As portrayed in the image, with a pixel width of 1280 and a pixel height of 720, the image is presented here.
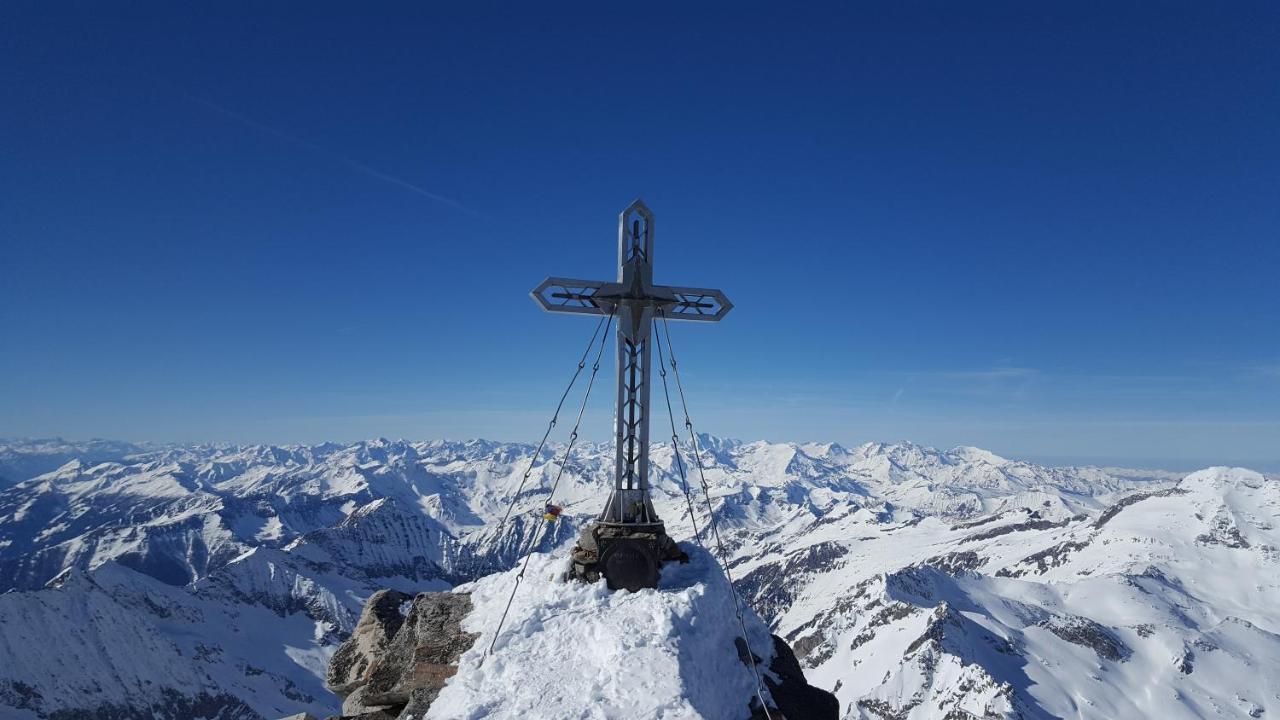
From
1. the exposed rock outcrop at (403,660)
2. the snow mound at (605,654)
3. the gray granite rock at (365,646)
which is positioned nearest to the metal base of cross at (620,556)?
the snow mound at (605,654)

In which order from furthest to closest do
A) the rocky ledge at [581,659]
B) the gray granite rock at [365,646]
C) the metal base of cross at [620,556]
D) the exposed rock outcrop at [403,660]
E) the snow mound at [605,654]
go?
the gray granite rock at [365,646], the metal base of cross at [620,556], the exposed rock outcrop at [403,660], the rocky ledge at [581,659], the snow mound at [605,654]

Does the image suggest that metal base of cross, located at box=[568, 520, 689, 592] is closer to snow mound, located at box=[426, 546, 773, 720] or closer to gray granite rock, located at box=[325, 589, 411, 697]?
snow mound, located at box=[426, 546, 773, 720]

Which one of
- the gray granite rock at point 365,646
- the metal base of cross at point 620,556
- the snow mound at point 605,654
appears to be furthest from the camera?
the gray granite rock at point 365,646

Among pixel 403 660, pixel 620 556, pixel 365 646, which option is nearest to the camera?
pixel 403 660

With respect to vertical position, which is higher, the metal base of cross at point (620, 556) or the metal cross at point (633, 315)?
the metal cross at point (633, 315)

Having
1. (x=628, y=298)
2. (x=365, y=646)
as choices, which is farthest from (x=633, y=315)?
(x=365, y=646)

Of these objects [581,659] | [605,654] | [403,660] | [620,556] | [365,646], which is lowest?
[365,646]

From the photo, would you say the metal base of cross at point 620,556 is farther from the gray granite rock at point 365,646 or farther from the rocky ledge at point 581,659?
the gray granite rock at point 365,646

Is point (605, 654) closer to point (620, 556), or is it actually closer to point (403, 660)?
A: point (620, 556)
